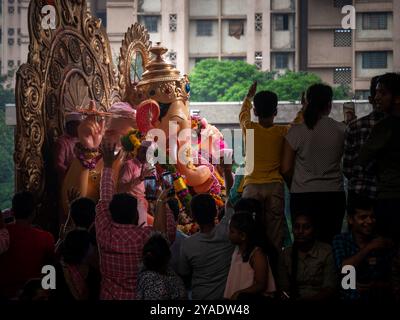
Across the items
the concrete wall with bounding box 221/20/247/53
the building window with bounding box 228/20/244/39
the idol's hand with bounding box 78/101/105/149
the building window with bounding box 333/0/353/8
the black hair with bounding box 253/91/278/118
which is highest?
the building window with bounding box 333/0/353/8

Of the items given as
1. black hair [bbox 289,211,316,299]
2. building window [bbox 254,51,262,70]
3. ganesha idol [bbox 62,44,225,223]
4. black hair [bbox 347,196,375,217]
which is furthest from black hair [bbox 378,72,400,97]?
building window [bbox 254,51,262,70]

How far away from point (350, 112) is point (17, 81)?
2787 mm

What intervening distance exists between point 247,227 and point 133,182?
308cm

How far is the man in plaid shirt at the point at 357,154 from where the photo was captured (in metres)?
6.09

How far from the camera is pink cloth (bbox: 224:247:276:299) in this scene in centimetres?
597

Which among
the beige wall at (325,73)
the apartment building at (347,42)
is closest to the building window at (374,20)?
the apartment building at (347,42)

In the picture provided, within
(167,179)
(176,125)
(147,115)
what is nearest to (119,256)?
(167,179)

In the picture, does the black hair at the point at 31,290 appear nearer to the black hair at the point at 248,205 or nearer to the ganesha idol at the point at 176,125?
the black hair at the point at 248,205

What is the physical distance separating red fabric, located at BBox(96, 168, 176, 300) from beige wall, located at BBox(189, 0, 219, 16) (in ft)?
106

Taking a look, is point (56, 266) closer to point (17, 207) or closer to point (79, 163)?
point (17, 207)

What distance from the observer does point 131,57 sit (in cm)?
1095

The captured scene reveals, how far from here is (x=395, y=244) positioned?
590 centimetres

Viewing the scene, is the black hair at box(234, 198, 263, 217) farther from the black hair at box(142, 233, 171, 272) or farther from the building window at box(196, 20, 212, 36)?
the building window at box(196, 20, 212, 36)
